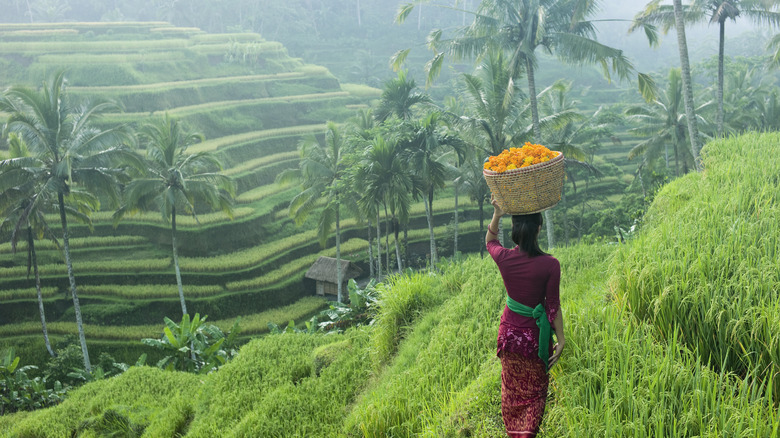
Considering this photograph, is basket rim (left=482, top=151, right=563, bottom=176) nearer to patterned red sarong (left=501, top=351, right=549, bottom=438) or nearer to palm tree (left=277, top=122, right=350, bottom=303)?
patterned red sarong (left=501, top=351, right=549, bottom=438)

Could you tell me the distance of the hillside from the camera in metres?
2.32

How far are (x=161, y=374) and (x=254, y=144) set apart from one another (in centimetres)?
1793

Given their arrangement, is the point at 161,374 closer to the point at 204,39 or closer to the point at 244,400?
the point at 244,400

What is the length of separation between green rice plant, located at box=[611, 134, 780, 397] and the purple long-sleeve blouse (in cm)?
69

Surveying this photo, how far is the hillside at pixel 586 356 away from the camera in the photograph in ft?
7.62

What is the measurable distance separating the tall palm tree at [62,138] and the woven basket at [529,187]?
1213 centimetres

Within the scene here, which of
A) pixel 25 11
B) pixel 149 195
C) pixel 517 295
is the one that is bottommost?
pixel 149 195

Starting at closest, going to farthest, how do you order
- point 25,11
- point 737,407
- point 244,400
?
point 737,407 < point 244,400 < point 25,11

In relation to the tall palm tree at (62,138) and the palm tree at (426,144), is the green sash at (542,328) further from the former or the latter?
the tall palm tree at (62,138)

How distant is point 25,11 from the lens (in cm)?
5197

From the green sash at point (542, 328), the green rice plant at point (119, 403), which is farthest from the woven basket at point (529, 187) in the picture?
the green rice plant at point (119, 403)

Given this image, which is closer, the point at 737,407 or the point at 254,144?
the point at 737,407

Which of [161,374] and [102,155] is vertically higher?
[102,155]

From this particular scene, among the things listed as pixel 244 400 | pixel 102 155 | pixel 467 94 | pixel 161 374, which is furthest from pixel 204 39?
pixel 244 400
